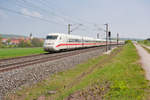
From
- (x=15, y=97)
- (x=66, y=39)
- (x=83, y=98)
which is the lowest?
(x=15, y=97)

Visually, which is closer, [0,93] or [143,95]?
[143,95]

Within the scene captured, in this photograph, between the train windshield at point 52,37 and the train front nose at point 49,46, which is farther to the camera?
the train windshield at point 52,37

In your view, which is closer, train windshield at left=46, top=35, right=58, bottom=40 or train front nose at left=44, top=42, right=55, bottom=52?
train front nose at left=44, top=42, right=55, bottom=52

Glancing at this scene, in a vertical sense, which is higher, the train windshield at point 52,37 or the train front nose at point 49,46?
the train windshield at point 52,37

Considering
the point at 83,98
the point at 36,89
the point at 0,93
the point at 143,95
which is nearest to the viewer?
the point at 143,95

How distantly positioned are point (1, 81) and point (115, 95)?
592 centimetres

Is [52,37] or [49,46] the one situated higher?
[52,37]

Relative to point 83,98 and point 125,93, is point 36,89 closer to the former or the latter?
point 83,98

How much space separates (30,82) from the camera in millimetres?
8586

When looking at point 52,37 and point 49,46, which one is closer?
point 49,46

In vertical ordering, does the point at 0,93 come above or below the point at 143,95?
below

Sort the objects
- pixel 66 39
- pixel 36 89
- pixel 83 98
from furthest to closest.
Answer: pixel 66 39 < pixel 36 89 < pixel 83 98

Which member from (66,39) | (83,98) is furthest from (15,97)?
(66,39)

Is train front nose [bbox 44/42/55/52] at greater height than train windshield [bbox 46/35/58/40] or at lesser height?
lesser
